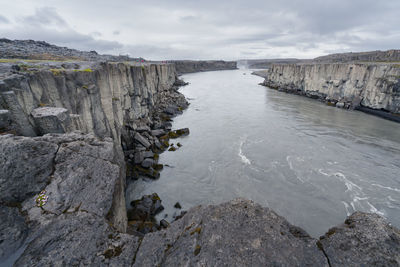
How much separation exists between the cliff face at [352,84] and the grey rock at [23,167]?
44.0 meters

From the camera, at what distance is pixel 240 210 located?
6.13 m

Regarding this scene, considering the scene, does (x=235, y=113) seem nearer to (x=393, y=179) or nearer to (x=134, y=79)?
(x=134, y=79)

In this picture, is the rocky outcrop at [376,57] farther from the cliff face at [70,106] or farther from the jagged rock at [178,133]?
the cliff face at [70,106]

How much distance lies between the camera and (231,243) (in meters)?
5.06

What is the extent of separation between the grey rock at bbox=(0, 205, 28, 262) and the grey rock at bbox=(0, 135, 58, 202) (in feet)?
1.32

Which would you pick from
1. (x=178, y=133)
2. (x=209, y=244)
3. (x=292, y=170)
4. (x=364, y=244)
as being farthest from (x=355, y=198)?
(x=178, y=133)

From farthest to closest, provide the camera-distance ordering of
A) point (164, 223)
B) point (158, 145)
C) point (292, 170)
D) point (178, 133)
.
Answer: point (178, 133)
point (158, 145)
point (292, 170)
point (164, 223)

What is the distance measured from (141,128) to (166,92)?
23.9m

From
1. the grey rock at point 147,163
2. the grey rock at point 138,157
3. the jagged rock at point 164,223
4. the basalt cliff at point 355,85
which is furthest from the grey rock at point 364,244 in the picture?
the basalt cliff at point 355,85

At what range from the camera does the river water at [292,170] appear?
12.7m

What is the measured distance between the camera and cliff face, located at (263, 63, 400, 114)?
102 ft

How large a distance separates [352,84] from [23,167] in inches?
1988

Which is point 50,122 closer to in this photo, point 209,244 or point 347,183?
point 209,244

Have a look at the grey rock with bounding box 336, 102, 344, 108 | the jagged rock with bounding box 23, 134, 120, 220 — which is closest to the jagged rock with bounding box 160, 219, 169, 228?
the jagged rock with bounding box 23, 134, 120, 220
